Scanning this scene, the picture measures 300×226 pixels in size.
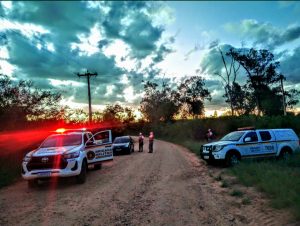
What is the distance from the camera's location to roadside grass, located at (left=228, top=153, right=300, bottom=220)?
8.33m

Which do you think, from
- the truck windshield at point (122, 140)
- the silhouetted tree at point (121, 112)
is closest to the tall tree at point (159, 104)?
the silhouetted tree at point (121, 112)

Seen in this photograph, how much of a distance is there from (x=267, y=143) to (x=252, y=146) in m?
0.88

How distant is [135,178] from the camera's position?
1414 centimetres

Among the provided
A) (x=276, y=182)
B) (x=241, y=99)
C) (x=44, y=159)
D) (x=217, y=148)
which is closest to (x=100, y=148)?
(x=44, y=159)

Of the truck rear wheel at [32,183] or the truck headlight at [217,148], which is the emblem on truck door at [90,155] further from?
the truck headlight at [217,148]

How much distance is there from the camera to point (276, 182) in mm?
10641

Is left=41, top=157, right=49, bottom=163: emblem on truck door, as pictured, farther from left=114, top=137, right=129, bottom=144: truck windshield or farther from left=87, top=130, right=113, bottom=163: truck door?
left=114, top=137, right=129, bottom=144: truck windshield

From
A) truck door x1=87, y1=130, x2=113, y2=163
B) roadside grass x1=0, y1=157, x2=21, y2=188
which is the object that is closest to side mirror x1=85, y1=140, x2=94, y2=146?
truck door x1=87, y1=130, x2=113, y2=163

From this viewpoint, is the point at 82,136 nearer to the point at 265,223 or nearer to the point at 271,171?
the point at 271,171

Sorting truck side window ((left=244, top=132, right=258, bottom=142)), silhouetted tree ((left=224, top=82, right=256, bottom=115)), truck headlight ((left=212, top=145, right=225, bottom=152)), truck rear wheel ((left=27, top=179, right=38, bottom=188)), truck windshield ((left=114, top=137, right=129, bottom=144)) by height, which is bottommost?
truck rear wheel ((left=27, top=179, right=38, bottom=188))

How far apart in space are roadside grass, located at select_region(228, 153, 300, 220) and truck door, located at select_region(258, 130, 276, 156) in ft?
8.92

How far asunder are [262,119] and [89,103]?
68.7ft

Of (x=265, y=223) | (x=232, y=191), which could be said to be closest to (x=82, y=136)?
(x=232, y=191)

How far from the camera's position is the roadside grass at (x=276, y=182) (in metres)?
8.33
